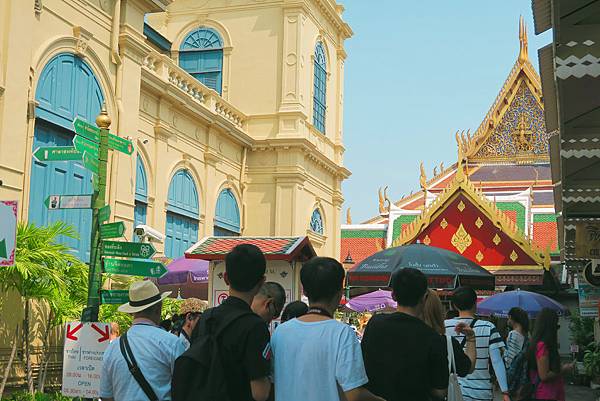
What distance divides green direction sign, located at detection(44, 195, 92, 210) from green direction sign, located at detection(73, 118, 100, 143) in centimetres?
58

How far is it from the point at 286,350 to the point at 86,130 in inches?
176

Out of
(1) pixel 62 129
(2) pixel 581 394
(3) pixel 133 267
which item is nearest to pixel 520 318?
(3) pixel 133 267

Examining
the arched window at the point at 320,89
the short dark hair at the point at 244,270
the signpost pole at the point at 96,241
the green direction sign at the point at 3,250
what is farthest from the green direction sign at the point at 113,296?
the arched window at the point at 320,89

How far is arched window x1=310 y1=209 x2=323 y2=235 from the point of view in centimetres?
2913

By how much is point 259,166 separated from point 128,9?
11717 millimetres

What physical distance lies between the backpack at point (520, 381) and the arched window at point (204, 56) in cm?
2163

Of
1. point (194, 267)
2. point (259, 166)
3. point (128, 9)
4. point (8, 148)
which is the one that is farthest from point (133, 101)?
point (259, 166)

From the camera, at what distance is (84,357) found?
730 cm

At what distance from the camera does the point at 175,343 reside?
5117 mm

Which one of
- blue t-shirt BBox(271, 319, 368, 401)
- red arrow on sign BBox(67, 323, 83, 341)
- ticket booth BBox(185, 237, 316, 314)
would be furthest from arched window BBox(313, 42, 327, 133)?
blue t-shirt BBox(271, 319, 368, 401)

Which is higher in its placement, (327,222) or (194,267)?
(327,222)

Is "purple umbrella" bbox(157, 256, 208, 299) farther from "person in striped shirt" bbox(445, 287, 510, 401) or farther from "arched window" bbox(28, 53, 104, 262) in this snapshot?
"person in striped shirt" bbox(445, 287, 510, 401)

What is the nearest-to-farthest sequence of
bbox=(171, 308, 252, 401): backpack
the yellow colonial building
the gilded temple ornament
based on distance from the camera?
bbox=(171, 308, 252, 401): backpack
the yellow colonial building
the gilded temple ornament

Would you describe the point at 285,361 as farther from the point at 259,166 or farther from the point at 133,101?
the point at 259,166
